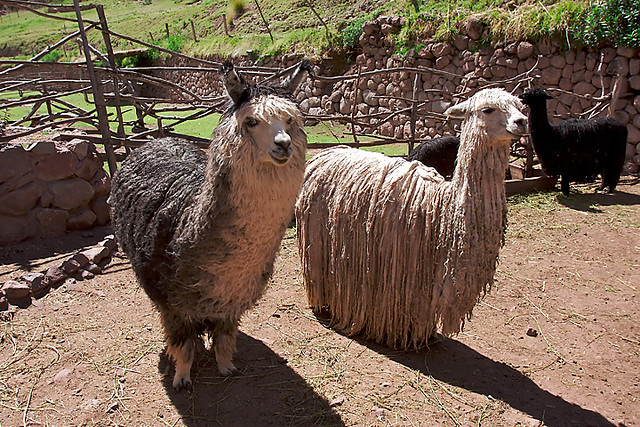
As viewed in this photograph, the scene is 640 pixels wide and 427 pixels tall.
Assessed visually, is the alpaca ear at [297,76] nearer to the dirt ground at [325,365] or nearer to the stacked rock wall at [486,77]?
the dirt ground at [325,365]

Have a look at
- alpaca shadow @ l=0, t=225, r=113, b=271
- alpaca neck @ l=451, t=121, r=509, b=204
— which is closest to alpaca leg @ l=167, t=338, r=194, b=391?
alpaca neck @ l=451, t=121, r=509, b=204

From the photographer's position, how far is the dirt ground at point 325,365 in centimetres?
285

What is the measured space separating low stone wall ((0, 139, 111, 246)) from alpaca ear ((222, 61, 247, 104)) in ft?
12.7

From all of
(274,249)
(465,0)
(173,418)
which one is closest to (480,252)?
(274,249)

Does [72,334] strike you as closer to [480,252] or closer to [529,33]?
[480,252]

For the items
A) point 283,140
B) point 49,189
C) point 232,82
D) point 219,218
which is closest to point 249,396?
point 219,218

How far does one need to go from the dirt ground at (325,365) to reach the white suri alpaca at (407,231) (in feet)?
1.00

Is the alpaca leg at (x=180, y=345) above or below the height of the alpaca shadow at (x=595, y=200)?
above

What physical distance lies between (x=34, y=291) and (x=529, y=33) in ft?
29.4

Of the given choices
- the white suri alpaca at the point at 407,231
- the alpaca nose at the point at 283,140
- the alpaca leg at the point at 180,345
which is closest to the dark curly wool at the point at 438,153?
the white suri alpaca at the point at 407,231

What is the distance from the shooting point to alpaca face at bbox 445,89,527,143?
2.91 metres

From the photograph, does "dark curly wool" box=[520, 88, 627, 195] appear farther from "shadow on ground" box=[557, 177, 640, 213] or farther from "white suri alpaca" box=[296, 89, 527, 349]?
"white suri alpaca" box=[296, 89, 527, 349]

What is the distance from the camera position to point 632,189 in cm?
759

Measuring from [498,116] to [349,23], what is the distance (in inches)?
450
